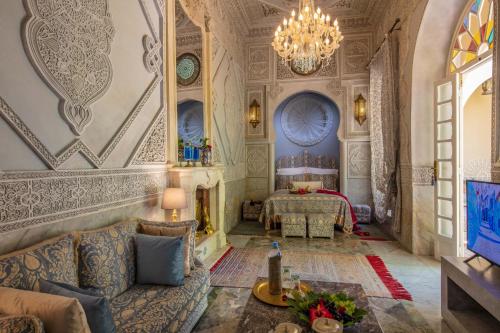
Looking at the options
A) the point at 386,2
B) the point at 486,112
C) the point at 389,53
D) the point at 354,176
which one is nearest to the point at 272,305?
the point at 389,53

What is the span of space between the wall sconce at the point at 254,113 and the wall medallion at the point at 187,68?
2.75 m

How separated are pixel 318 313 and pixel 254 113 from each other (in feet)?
18.5

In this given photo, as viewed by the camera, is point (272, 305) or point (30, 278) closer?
point (30, 278)

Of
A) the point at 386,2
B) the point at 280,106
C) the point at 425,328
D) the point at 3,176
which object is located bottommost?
the point at 425,328

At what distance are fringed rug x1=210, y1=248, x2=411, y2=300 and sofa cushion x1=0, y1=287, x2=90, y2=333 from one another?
2.09 metres

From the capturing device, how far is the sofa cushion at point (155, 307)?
1531 millimetres

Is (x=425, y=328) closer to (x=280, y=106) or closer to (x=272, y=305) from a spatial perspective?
(x=272, y=305)

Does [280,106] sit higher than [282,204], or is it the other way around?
[280,106]

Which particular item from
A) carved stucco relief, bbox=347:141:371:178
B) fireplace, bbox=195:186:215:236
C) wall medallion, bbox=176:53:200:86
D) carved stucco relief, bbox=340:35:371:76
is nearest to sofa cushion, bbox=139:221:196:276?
fireplace, bbox=195:186:215:236

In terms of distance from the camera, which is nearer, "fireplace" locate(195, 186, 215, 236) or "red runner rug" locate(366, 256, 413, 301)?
"red runner rug" locate(366, 256, 413, 301)

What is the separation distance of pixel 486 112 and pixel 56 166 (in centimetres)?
774

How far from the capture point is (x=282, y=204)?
5.10m

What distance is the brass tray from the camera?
1767 millimetres

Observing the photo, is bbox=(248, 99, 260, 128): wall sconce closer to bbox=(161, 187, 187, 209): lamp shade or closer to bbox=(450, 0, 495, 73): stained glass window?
bbox=(450, 0, 495, 73): stained glass window
